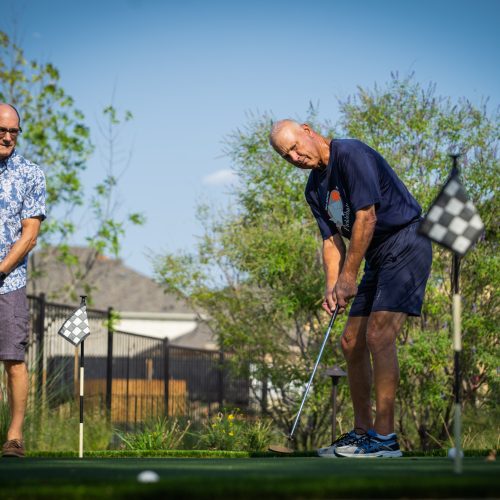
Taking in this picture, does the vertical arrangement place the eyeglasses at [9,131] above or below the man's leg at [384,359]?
above

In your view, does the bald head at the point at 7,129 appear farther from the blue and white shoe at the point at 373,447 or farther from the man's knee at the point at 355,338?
the blue and white shoe at the point at 373,447

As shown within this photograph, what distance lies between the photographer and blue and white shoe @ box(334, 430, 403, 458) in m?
5.46

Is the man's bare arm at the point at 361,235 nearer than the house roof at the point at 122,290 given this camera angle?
Yes

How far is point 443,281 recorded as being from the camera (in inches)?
459

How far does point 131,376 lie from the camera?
1562 centimetres

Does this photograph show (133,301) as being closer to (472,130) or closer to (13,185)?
(472,130)

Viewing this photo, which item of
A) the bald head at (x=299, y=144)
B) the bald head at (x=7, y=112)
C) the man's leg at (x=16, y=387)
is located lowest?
the man's leg at (x=16, y=387)

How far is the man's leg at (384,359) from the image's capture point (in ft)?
18.1

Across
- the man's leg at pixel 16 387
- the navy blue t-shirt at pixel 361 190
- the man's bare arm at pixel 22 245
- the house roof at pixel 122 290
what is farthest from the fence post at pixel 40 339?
the house roof at pixel 122 290

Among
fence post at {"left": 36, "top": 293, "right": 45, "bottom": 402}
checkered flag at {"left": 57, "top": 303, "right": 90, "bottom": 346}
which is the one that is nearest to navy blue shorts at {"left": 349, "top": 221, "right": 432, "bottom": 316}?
checkered flag at {"left": 57, "top": 303, "right": 90, "bottom": 346}

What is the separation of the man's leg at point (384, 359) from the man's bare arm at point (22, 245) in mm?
2132

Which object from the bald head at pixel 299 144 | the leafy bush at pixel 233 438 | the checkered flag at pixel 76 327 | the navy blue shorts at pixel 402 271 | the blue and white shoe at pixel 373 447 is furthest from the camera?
the leafy bush at pixel 233 438

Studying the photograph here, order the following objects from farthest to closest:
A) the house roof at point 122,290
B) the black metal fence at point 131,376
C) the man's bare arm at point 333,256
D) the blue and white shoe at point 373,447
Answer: the house roof at point 122,290 → the black metal fence at point 131,376 → the man's bare arm at point 333,256 → the blue and white shoe at point 373,447

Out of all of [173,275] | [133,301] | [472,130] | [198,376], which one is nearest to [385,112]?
[472,130]
